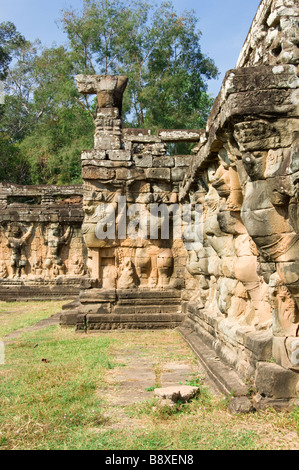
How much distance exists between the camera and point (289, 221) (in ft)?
11.6

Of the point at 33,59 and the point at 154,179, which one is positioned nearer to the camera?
the point at 154,179

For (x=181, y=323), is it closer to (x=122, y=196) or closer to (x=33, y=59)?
(x=122, y=196)

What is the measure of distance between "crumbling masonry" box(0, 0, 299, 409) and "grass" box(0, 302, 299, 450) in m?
0.31

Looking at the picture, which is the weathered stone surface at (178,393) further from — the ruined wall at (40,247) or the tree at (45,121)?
the tree at (45,121)

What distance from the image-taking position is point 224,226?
4945 mm

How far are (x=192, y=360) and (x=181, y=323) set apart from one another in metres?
2.78

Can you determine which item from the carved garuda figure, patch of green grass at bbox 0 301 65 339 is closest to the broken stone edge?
patch of green grass at bbox 0 301 65 339

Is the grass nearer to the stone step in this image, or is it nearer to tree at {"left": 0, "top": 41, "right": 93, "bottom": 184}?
the stone step

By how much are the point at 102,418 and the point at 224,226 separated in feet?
7.82

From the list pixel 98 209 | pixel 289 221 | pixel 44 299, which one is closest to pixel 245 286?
pixel 289 221

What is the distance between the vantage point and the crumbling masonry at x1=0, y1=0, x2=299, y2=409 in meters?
3.54

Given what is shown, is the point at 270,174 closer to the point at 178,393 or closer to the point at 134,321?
the point at 178,393

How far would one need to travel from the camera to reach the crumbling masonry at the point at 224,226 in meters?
3.54

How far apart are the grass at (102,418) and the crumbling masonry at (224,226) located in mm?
306
